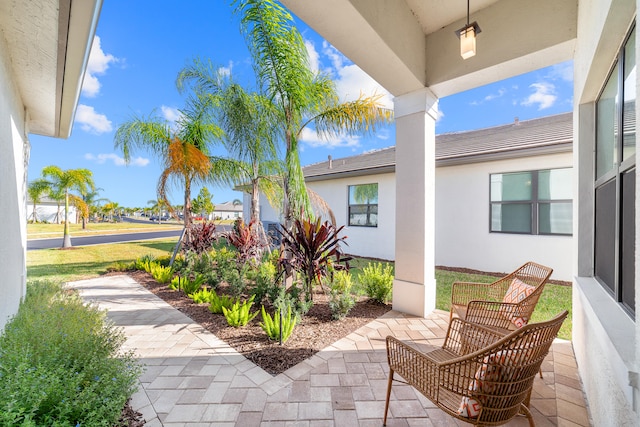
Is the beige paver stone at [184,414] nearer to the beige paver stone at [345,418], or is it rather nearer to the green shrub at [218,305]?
the beige paver stone at [345,418]

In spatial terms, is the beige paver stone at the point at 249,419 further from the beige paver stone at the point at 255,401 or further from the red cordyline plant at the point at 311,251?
the red cordyline plant at the point at 311,251

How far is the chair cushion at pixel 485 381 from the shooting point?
58.4 inches

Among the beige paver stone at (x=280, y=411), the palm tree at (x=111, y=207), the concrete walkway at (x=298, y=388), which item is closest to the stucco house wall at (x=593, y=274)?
the concrete walkway at (x=298, y=388)

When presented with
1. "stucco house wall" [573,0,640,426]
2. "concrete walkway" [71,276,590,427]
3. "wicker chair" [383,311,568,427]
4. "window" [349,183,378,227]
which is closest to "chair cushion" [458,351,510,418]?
"wicker chair" [383,311,568,427]

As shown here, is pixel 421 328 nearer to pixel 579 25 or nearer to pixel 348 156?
pixel 579 25

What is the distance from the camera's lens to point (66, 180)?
11617 mm

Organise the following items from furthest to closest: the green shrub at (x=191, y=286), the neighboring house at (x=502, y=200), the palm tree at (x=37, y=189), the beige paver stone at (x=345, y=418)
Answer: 1. the palm tree at (x=37, y=189)
2. the neighboring house at (x=502, y=200)
3. the green shrub at (x=191, y=286)
4. the beige paver stone at (x=345, y=418)

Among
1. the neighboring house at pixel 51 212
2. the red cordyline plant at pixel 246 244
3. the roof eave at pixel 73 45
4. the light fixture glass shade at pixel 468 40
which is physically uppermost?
the light fixture glass shade at pixel 468 40

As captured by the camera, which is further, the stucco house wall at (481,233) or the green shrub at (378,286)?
the stucco house wall at (481,233)

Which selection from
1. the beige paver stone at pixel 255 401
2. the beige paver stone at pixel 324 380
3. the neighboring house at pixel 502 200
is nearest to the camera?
the beige paver stone at pixel 255 401

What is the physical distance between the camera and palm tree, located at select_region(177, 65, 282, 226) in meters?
5.32

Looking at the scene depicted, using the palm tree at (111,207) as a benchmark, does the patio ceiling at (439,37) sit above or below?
above

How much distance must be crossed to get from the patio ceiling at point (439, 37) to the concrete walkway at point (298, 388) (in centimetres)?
343

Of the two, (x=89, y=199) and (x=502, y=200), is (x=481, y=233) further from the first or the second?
(x=89, y=199)
